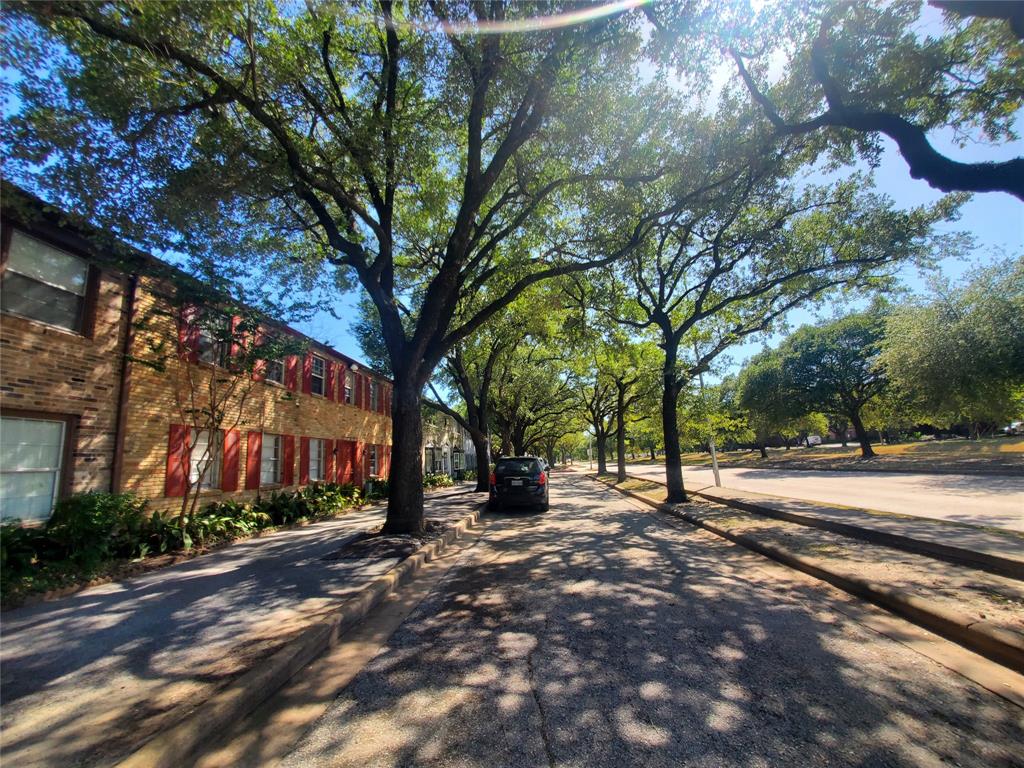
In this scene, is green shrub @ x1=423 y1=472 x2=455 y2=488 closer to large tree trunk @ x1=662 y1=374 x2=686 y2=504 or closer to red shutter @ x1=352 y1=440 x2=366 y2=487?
red shutter @ x1=352 y1=440 x2=366 y2=487

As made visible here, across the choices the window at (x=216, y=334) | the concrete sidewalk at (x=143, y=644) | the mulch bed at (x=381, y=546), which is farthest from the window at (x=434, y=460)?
the concrete sidewalk at (x=143, y=644)

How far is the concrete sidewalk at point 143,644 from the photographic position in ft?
8.94

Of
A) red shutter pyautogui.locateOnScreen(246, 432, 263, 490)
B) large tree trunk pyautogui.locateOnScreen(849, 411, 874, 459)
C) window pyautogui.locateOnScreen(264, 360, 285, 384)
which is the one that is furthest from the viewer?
large tree trunk pyautogui.locateOnScreen(849, 411, 874, 459)

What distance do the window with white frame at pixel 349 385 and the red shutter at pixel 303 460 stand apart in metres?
3.80

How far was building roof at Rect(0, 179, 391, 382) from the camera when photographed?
623 centimetres

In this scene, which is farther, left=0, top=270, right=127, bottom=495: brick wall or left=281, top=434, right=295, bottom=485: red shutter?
left=281, top=434, right=295, bottom=485: red shutter

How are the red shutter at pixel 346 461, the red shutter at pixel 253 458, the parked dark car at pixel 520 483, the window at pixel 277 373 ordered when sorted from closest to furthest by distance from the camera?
1. the red shutter at pixel 253 458
2. the window at pixel 277 373
3. the parked dark car at pixel 520 483
4. the red shutter at pixel 346 461

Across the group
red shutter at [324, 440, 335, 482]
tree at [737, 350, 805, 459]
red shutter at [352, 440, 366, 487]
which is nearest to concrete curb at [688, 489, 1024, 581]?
red shutter at [324, 440, 335, 482]

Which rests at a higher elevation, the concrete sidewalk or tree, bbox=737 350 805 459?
tree, bbox=737 350 805 459

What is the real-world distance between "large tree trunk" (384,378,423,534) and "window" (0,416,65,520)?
16.7 ft

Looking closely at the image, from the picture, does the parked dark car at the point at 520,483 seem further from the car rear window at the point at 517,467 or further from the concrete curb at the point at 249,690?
the concrete curb at the point at 249,690

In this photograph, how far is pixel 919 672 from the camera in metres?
3.36

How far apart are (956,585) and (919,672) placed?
7.35ft

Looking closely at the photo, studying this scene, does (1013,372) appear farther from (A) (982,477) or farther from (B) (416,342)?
(B) (416,342)
